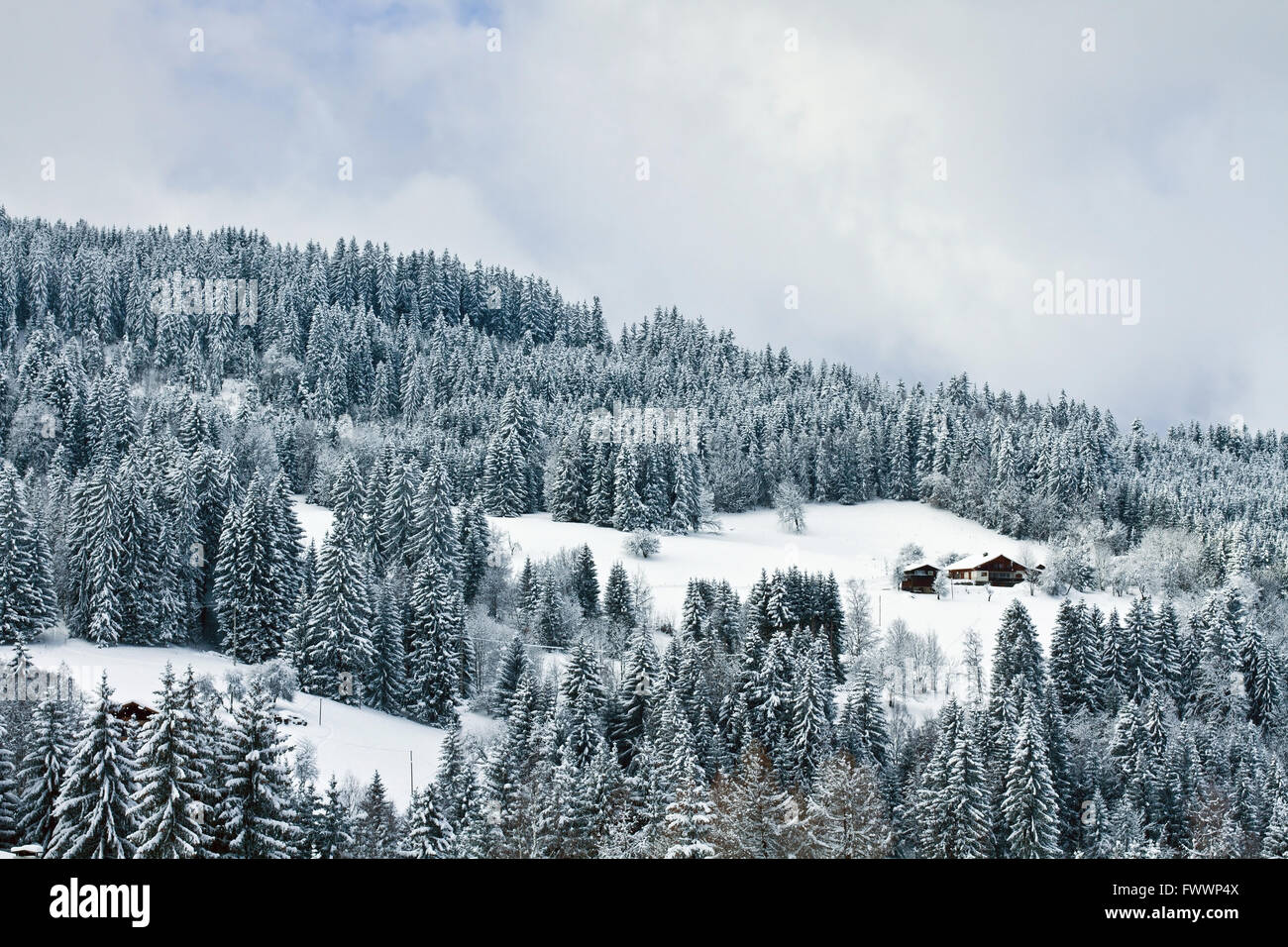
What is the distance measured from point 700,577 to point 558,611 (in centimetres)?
2261

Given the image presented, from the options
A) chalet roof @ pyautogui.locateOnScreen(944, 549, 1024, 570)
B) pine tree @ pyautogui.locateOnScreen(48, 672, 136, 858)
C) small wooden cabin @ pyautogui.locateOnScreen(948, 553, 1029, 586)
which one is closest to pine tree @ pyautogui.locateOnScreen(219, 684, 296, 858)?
pine tree @ pyautogui.locateOnScreen(48, 672, 136, 858)

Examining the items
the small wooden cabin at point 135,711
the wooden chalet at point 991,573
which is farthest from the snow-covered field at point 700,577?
the small wooden cabin at point 135,711

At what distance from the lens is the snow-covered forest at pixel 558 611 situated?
38281mm

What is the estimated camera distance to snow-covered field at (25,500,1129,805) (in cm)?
5981

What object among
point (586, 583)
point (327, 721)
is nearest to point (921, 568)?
point (586, 583)

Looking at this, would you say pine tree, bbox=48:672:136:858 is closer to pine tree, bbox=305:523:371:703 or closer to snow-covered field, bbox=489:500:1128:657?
pine tree, bbox=305:523:371:703

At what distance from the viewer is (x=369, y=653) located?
7106cm

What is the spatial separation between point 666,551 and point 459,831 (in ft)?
260

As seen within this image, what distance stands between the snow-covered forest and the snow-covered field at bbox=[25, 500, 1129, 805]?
1.88m

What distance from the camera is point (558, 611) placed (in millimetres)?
91500

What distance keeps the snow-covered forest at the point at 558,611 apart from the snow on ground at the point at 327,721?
1.57m

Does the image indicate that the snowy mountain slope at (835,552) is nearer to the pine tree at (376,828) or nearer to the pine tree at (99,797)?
the pine tree at (376,828)

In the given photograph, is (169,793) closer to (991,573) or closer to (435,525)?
(435,525)

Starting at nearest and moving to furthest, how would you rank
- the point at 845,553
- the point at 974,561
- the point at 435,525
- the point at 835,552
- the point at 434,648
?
the point at 434,648
the point at 435,525
the point at 974,561
the point at 835,552
the point at 845,553
